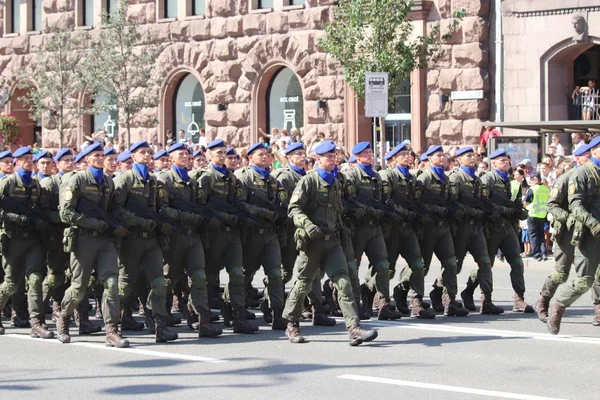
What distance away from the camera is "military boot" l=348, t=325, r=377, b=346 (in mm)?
12633

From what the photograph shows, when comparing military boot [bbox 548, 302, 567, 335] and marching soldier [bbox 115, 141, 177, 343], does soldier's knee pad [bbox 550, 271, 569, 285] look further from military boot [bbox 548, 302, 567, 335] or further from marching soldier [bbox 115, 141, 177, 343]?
marching soldier [bbox 115, 141, 177, 343]

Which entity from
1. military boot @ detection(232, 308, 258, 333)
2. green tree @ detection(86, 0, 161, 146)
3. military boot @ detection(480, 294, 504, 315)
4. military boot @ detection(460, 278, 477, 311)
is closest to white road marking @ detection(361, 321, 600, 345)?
military boot @ detection(480, 294, 504, 315)

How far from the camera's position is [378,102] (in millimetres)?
24328

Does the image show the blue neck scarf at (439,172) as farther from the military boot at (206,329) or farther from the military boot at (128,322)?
the military boot at (128,322)

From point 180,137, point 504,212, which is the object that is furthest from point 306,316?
point 180,137

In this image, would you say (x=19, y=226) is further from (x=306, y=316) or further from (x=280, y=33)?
(x=280, y=33)

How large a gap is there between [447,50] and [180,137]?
741 cm

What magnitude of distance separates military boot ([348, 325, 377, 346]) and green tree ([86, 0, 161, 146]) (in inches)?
843

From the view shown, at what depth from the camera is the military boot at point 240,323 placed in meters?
14.1

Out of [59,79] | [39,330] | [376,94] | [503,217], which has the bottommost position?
[39,330]

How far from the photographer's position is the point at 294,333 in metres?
13.1

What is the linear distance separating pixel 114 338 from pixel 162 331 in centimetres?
54

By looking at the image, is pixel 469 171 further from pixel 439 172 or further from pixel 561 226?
pixel 561 226

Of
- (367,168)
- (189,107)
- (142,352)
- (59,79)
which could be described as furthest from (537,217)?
(59,79)
